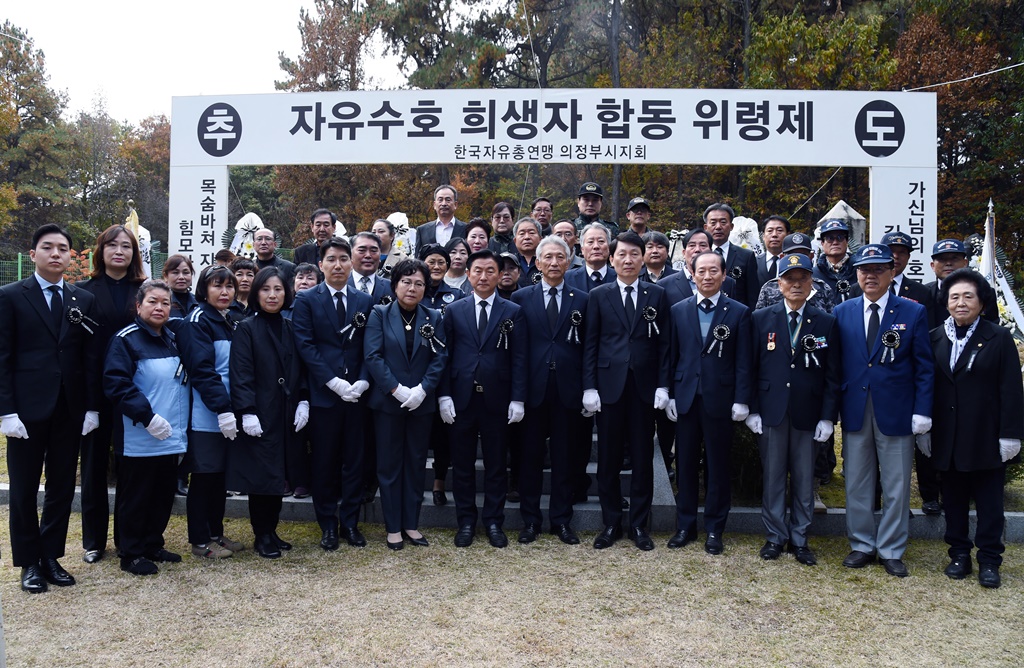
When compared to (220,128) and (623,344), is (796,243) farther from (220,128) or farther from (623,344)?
(220,128)

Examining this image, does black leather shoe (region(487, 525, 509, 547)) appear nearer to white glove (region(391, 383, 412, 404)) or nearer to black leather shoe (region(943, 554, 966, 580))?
white glove (region(391, 383, 412, 404))

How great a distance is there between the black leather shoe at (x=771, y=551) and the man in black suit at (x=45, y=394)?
3.93 m

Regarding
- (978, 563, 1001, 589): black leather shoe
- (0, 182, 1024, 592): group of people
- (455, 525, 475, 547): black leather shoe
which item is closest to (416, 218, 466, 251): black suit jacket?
(0, 182, 1024, 592): group of people

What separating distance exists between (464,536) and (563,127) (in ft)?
14.4

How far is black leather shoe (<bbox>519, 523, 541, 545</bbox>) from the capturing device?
490cm

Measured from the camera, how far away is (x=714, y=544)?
4.72 metres

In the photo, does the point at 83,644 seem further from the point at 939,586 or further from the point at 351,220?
the point at 351,220

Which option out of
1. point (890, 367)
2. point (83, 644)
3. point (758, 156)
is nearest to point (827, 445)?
point (890, 367)

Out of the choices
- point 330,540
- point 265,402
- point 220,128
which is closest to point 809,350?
point 330,540

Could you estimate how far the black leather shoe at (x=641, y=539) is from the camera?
4.78 meters

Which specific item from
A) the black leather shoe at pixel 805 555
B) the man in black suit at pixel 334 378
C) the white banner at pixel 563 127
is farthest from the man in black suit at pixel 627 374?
the white banner at pixel 563 127

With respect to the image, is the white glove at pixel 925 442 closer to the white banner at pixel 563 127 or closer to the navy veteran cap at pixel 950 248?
the navy veteran cap at pixel 950 248

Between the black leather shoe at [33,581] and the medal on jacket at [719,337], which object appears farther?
the medal on jacket at [719,337]

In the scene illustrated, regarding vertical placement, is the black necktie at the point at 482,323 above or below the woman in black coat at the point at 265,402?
above
